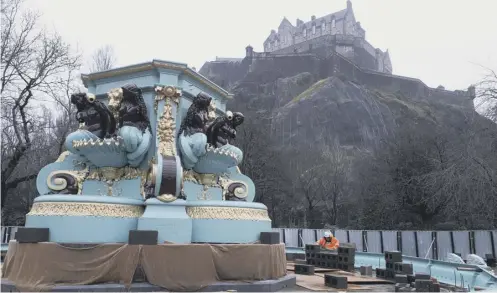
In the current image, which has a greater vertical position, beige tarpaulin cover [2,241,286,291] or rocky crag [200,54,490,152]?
rocky crag [200,54,490,152]

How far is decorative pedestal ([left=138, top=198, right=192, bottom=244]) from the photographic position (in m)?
7.82

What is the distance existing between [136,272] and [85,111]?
3.94 metres

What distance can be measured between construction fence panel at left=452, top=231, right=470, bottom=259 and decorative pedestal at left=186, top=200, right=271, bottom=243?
12950 millimetres

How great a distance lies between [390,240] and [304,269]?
34.4ft

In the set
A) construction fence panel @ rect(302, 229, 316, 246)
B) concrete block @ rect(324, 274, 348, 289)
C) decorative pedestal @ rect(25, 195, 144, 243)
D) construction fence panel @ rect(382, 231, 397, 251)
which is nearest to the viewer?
decorative pedestal @ rect(25, 195, 144, 243)

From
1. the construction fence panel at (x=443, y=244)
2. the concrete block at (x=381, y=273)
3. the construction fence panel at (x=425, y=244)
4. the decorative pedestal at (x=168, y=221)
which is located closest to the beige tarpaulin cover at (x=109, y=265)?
the decorative pedestal at (x=168, y=221)

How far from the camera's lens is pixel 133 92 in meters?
9.02

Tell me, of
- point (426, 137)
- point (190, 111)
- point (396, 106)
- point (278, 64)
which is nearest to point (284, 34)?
point (278, 64)

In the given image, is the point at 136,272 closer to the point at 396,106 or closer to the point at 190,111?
the point at 190,111

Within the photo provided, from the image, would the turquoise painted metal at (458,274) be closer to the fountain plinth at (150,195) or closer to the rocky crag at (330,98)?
the fountain plinth at (150,195)

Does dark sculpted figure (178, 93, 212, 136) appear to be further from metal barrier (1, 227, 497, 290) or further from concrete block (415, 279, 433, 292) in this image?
metal barrier (1, 227, 497, 290)

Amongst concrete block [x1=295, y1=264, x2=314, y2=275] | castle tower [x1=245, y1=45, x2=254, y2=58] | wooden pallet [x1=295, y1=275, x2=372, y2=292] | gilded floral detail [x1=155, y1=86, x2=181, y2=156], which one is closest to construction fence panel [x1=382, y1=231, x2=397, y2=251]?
concrete block [x1=295, y1=264, x2=314, y2=275]

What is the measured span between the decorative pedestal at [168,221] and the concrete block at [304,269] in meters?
3.81

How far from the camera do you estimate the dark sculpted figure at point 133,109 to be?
353 inches
